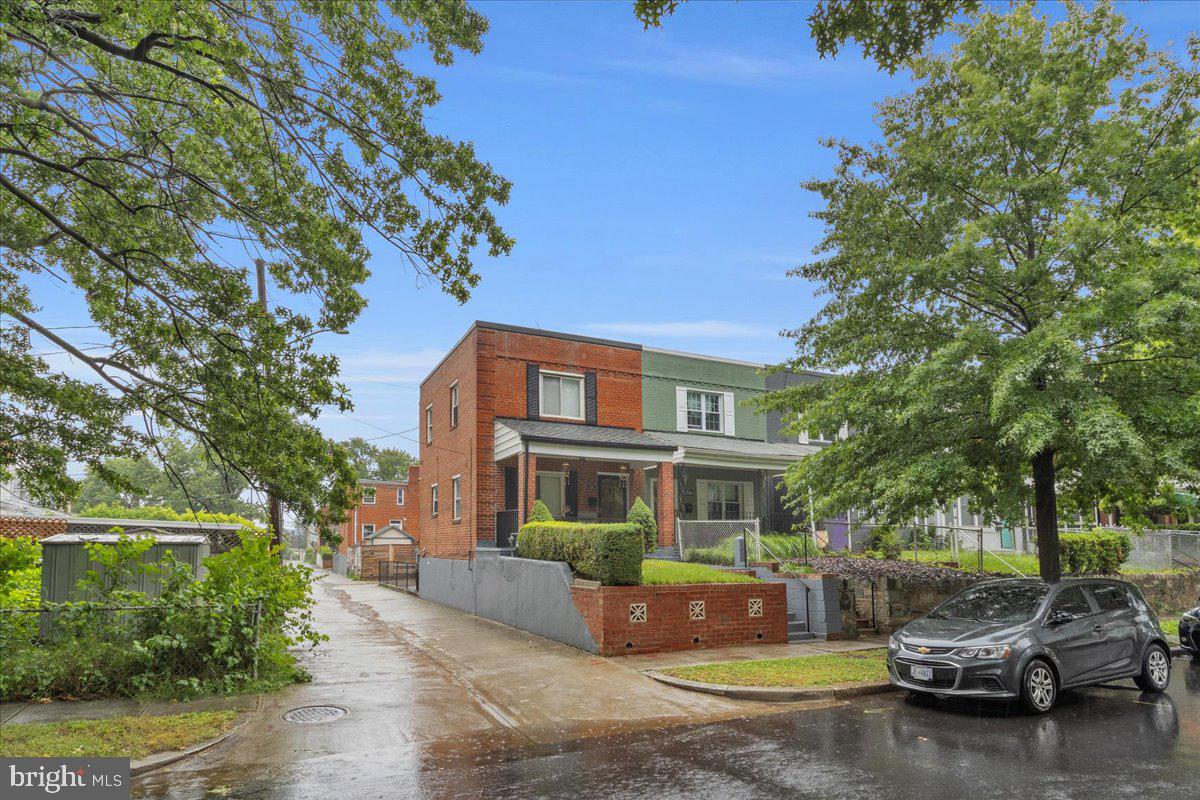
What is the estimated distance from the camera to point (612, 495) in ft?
78.0

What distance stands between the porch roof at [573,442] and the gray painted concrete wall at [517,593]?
121 inches

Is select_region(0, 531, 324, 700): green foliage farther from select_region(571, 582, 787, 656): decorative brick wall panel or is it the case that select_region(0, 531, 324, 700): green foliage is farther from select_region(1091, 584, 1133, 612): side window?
select_region(1091, 584, 1133, 612): side window

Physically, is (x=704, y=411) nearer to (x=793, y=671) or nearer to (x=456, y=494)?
(x=456, y=494)

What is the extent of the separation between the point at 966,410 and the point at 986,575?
21.8 ft

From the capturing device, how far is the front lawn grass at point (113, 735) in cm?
662

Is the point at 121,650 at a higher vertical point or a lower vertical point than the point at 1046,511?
lower

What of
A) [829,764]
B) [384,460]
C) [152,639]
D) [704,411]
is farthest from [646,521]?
[384,460]

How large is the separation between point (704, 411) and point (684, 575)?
41.1 ft

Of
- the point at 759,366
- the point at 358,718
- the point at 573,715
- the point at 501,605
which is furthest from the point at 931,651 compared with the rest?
the point at 759,366

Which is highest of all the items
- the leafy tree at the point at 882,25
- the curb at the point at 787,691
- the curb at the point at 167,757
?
the leafy tree at the point at 882,25

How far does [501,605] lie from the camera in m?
17.7

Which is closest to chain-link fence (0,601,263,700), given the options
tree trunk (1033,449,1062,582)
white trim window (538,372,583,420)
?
tree trunk (1033,449,1062,582)

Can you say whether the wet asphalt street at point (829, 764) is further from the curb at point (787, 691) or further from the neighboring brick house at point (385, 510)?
the neighboring brick house at point (385, 510)

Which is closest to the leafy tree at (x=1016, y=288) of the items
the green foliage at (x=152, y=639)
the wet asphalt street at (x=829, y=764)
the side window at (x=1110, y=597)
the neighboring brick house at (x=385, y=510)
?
the side window at (x=1110, y=597)
